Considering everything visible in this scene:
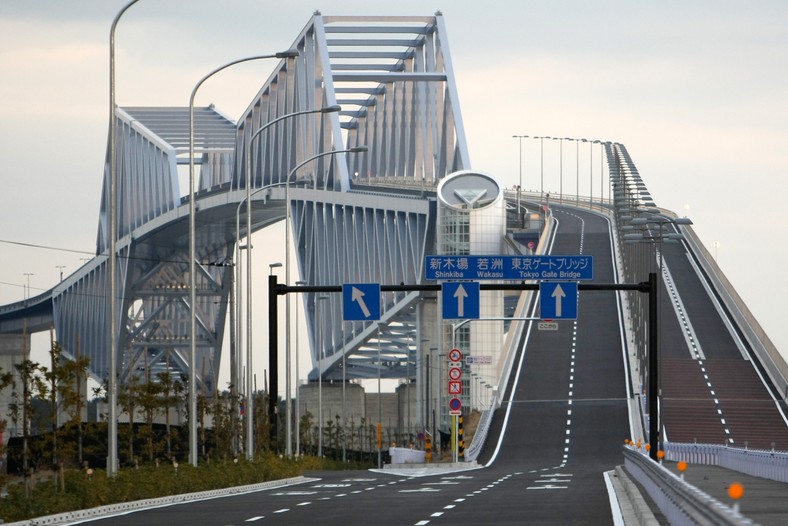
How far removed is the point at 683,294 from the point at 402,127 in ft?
97.9

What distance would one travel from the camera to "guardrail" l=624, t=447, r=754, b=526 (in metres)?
14.4

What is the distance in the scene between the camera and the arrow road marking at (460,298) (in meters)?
53.0

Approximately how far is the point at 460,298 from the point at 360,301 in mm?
3182

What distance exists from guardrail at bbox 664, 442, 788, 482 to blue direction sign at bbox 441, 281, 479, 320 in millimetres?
9427

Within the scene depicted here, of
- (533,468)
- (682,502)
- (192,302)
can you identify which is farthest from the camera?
(533,468)

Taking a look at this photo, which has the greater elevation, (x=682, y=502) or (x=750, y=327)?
(x=750, y=327)

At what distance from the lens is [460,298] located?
174 feet

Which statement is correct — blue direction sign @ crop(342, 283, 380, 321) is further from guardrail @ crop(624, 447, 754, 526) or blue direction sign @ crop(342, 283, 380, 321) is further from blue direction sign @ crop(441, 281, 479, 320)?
guardrail @ crop(624, 447, 754, 526)

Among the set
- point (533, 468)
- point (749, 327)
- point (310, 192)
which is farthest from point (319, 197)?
point (533, 468)

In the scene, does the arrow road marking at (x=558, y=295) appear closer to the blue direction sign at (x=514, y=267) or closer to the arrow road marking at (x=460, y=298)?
the blue direction sign at (x=514, y=267)

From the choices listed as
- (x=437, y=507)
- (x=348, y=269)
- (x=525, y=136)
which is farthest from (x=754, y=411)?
(x=525, y=136)

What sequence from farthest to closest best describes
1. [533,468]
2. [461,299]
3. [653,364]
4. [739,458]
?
[533,468], [461,299], [739,458], [653,364]

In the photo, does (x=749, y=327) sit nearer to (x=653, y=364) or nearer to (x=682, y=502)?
(x=653, y=364)

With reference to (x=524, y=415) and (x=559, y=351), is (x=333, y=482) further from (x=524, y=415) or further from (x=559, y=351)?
(x=559, y=351)
